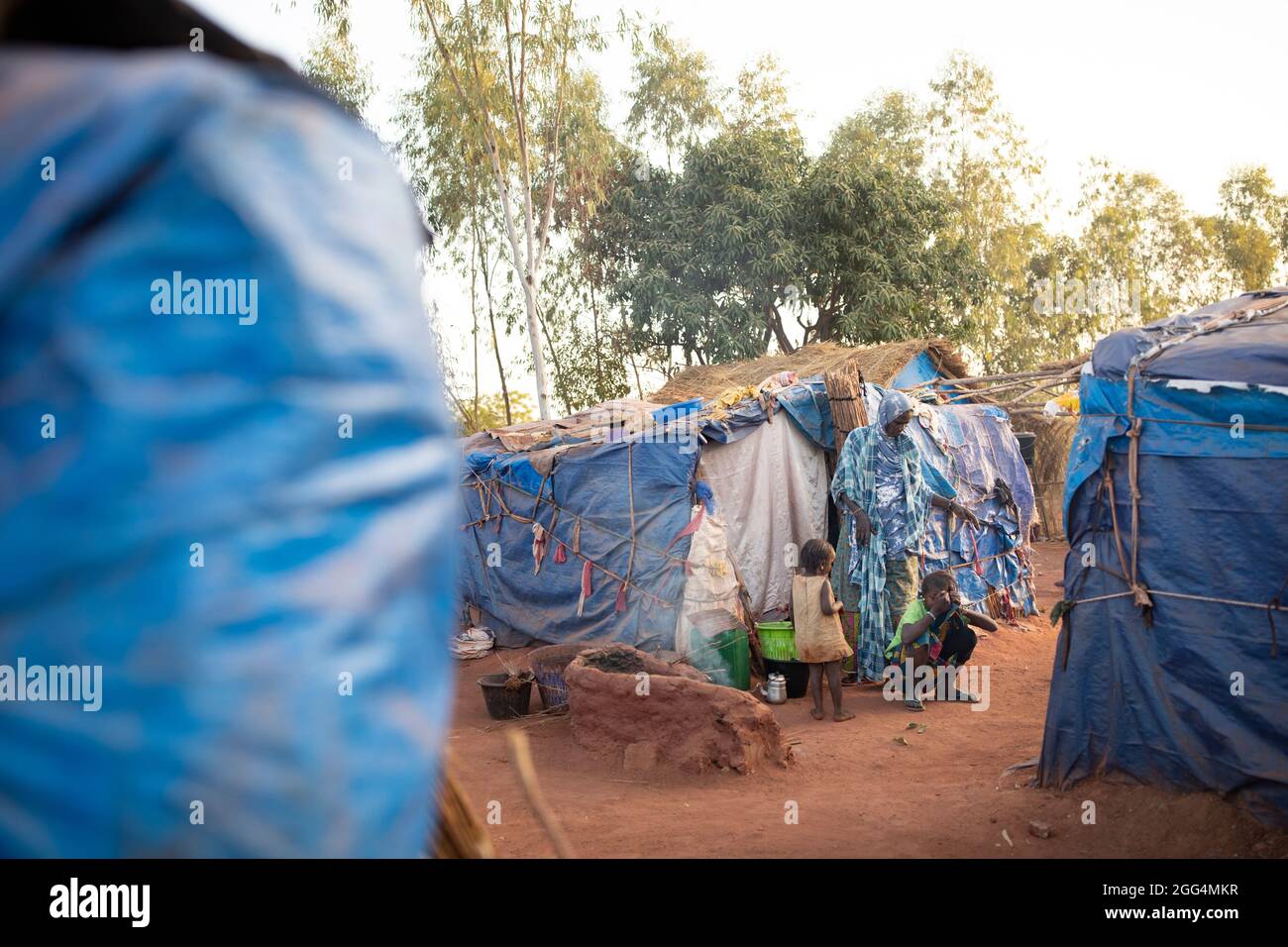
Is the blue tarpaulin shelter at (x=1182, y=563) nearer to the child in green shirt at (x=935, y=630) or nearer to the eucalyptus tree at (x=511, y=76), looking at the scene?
the child in green shirt at (x=935, y=630)

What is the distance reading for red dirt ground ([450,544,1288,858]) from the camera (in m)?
4.84

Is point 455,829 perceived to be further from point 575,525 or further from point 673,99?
point 673,99

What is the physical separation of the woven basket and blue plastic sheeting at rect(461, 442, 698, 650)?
1.33 metres

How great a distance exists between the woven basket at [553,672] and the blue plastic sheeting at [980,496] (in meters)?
4.04

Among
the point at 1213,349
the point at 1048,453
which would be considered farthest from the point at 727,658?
the point at 1048,453

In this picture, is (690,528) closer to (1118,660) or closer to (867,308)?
(1118,660)

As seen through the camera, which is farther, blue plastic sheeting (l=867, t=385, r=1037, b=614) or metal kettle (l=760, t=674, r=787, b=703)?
blue plastic sheeting (l=867, t=385, r=1037, b=614)

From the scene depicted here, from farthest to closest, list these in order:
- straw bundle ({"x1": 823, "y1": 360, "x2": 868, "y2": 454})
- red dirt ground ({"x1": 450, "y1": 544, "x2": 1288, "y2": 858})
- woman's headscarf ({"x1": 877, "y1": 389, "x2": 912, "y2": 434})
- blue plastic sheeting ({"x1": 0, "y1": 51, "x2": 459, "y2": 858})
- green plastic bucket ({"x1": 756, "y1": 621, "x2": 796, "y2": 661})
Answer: straw bundle ({"x1": 823, "y1": 360, "x2": 868, "y2": 454}) → woman's headscarf ({"x1": 877, "y1": 389, "x2": 912, "y2": 434}) → green plastic bucket ({"x1": 756, "y1": 621, "x2": 796, "y2": 661}) → red dirt ground ({"x1": 450, "y1": 544, "x2": 1288, "y2": 858}) → blue plastic sheeting ({"x1": 0, "y1": 51, "x2": 459, "y2": 858})

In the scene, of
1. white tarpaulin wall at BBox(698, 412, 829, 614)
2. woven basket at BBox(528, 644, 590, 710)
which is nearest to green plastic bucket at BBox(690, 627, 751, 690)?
white tarpaulin wall at BBox(698, 412, 829, 614)

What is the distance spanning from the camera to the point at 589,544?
1136 cm

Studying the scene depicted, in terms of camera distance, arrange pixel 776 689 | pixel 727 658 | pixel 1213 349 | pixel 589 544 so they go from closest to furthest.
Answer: pixel 1213 349 → pixel 776 689 → pixel 727 658 → pixel 589 544

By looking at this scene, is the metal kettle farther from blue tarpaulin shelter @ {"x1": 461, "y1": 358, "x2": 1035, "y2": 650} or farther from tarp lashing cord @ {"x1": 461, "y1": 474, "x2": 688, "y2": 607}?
tarp lashing cord @ {"x1": 461, "y1": 474, "x2": 688, "y2": 607}

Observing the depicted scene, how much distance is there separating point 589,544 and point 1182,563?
7.42m
